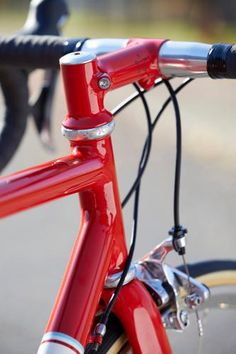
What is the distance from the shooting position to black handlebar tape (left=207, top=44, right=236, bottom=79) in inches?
62.9

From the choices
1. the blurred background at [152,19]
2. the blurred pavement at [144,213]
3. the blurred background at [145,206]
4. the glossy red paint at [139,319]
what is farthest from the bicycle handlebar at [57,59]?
the blurred background at [152,19]

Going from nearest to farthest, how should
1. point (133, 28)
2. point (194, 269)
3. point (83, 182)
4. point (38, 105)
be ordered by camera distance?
point (83, 182)
point (194, 269)
point (38, 105)
point (133, 28)

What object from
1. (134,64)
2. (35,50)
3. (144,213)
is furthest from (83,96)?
(144,213)

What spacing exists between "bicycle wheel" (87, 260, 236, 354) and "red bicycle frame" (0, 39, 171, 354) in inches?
10.2

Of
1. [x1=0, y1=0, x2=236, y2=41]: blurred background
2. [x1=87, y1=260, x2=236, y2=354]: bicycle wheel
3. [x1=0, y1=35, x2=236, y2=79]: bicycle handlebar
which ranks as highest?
[x1=0, y1=35, x2=236, y2=79]: bicycle handlebar

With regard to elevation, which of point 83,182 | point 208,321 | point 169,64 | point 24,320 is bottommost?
point 24,320

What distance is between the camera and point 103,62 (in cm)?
159

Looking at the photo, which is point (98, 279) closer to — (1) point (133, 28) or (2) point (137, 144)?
(2) point (137, 144)

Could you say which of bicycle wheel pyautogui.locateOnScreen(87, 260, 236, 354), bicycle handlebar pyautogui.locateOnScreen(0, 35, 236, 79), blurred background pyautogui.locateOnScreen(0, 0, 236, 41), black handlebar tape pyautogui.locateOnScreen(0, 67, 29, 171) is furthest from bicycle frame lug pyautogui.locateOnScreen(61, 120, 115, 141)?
blurred background pyautogui.locateOnScreen(0, 0, 236, 41)

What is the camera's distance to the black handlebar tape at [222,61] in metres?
1.60

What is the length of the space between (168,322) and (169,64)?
51 cm

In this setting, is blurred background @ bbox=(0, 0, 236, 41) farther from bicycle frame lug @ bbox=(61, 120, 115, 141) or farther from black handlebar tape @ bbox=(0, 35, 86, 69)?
bicycle frame lug @ bbox=(61, 120, 115, 141)

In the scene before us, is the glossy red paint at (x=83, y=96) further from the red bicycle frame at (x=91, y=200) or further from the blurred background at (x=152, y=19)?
the blurred background at (x=152, y=19)

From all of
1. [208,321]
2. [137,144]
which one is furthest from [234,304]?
[137,144]
